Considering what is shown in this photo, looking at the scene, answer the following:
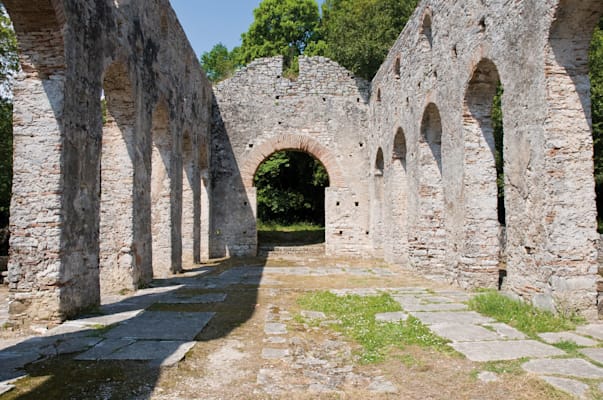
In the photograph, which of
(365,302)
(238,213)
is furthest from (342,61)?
(365,302)

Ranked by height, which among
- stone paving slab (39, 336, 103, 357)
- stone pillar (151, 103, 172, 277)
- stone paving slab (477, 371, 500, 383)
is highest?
stone pillar (151, 103, 172, 277)

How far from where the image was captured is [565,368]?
10.8ft

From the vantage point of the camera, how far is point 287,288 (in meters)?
7.60

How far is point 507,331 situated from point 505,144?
2.81m

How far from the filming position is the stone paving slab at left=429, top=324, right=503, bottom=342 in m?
4.22

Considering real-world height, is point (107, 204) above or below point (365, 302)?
above

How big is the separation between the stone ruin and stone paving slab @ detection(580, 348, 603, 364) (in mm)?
1229

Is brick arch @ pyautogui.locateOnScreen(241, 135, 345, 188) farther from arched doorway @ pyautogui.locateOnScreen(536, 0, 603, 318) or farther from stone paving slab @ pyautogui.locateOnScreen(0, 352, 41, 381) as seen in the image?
stone paving slab @ pyautogui.locateOnScreen(0, 352, 41, 381)

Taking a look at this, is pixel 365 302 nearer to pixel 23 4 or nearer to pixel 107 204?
pixel 107 204

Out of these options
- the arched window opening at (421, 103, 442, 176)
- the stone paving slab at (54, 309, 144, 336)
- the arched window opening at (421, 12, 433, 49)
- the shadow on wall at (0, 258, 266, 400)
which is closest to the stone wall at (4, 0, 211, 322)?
the stone paving slab at (54, 309, 144, 336)

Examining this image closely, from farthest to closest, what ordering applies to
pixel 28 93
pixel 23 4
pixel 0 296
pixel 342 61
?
pixel 342 61 < pixel 0 296 < pixel 28 93 < pixel 23 4

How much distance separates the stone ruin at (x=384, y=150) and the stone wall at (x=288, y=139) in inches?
28.1

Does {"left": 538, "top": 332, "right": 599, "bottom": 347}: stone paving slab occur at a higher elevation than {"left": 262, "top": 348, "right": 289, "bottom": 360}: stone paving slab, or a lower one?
higher

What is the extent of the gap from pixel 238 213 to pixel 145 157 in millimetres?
6557
